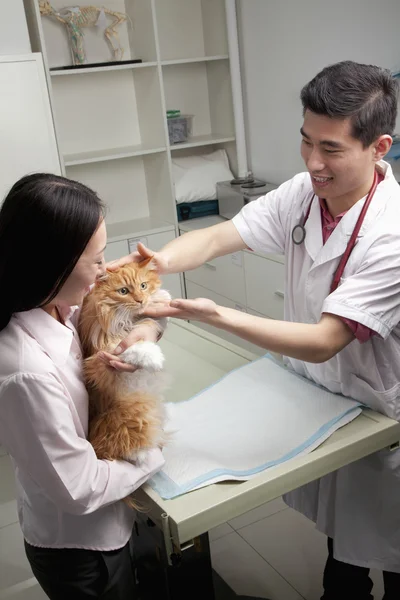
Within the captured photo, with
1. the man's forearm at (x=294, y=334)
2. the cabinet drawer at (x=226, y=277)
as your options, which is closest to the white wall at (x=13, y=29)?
the cabinet drawer at (x=226, y=277)

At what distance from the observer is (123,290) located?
131 centimetres

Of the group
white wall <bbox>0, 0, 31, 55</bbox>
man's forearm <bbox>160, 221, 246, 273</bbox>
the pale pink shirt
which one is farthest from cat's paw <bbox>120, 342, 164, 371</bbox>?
white wall <bbox>0, 0, 31, 55</bbox>

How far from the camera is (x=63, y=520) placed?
1.22m

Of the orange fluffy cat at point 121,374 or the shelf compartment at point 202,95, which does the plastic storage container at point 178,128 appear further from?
the orange fluffy cat at point 121,374

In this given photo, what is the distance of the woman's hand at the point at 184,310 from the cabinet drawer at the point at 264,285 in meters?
1.71

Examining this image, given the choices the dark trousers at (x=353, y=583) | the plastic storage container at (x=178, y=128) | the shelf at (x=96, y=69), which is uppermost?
the shelf at (x=96, y=69)

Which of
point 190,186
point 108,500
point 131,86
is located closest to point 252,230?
point 108,500

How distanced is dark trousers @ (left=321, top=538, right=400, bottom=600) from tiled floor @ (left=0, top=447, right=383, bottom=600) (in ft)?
1.07

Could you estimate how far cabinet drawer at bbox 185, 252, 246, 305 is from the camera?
3.40m

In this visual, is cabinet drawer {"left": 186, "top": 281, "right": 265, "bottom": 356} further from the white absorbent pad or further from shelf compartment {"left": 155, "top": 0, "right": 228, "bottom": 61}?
the white absorbent pad

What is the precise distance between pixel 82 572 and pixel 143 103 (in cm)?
308

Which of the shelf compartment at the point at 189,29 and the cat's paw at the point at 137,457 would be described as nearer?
the cat's paw at the point at 137,457

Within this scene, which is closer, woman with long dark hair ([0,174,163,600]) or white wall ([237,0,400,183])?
woman with long dark hair ([0,174,163,600])

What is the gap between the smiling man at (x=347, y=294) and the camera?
139 cm
